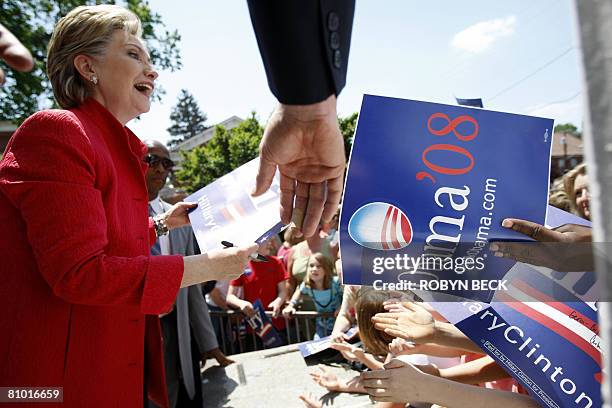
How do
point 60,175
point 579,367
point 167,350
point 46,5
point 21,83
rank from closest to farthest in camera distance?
point 60,175, point 579,367, point 167,350, point 21,83, point 46,5

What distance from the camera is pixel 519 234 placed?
149 centimetres

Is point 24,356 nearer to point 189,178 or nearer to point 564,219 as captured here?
point 564,219

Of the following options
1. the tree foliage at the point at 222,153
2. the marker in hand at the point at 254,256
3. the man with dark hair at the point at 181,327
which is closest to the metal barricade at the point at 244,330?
the man with dark hair at the point at 181,327

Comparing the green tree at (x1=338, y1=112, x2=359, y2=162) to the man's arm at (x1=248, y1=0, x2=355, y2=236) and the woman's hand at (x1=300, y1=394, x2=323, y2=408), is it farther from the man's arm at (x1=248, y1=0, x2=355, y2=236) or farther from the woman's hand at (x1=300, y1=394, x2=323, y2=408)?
the man's arm at (x1=248, y1=0, x2=355, y2=236)

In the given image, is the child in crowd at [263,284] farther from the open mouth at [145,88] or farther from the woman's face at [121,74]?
the woman's face at [121,74]

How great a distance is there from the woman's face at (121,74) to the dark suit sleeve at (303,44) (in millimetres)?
887

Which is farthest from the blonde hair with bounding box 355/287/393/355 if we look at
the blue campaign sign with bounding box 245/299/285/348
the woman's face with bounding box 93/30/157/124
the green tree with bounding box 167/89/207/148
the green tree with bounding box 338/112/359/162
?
the green tree with bounding box 167/89/207/148

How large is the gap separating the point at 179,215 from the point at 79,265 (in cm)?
89

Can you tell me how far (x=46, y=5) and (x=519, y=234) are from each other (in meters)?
14.8

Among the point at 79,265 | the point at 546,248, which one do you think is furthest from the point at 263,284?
the point at 79,265

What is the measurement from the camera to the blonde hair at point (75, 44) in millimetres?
1545

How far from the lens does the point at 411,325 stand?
195 centimetres

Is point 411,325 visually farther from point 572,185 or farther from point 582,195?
point 572,185

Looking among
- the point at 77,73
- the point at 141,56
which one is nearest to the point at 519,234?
the point at 141,56
